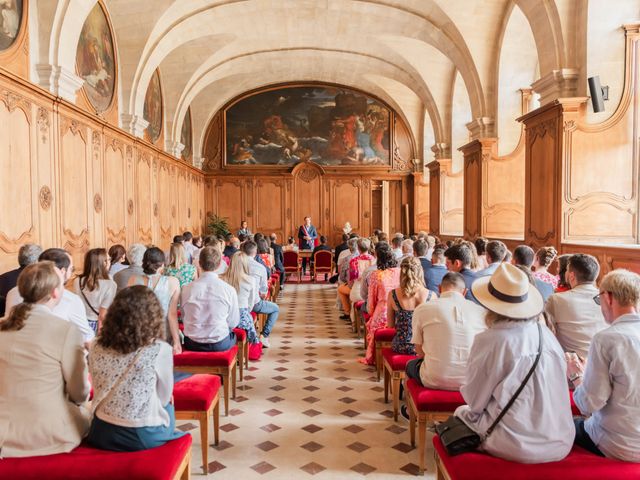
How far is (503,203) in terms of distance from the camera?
39.0 feet

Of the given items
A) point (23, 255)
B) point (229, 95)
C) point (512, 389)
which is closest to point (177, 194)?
point (229, 95)

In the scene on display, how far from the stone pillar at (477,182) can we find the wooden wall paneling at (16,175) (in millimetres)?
9189

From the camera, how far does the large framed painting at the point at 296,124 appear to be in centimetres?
1988

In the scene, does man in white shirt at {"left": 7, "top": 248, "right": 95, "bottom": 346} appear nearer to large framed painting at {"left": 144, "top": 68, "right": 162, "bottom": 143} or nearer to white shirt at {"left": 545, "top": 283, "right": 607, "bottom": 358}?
white shirt at {"left": 545, "top": 283, "right": 607, "bottom": 358}

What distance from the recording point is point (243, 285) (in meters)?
5.86

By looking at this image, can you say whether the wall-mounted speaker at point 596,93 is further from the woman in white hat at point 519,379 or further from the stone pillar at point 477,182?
the woman in white hat at point 519,379

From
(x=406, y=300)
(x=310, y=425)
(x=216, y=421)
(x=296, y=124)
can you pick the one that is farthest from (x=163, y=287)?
(x=296, y=124)

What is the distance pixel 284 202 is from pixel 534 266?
1539 centimetres

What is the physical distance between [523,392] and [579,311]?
1491 millimetres

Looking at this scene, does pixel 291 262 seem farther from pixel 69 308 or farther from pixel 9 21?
pixel 69 308

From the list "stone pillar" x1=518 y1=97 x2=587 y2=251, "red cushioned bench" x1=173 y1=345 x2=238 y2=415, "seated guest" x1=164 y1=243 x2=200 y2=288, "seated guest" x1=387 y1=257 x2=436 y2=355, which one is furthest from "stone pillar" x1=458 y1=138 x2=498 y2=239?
"red cushioned bench" x1=173 y1=345 x2=238 y2=415

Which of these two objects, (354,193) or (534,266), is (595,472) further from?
(354,193)

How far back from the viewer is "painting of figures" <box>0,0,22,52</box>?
6414 millimetres

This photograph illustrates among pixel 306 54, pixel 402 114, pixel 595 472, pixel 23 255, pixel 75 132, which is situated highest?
pixel 306 54
